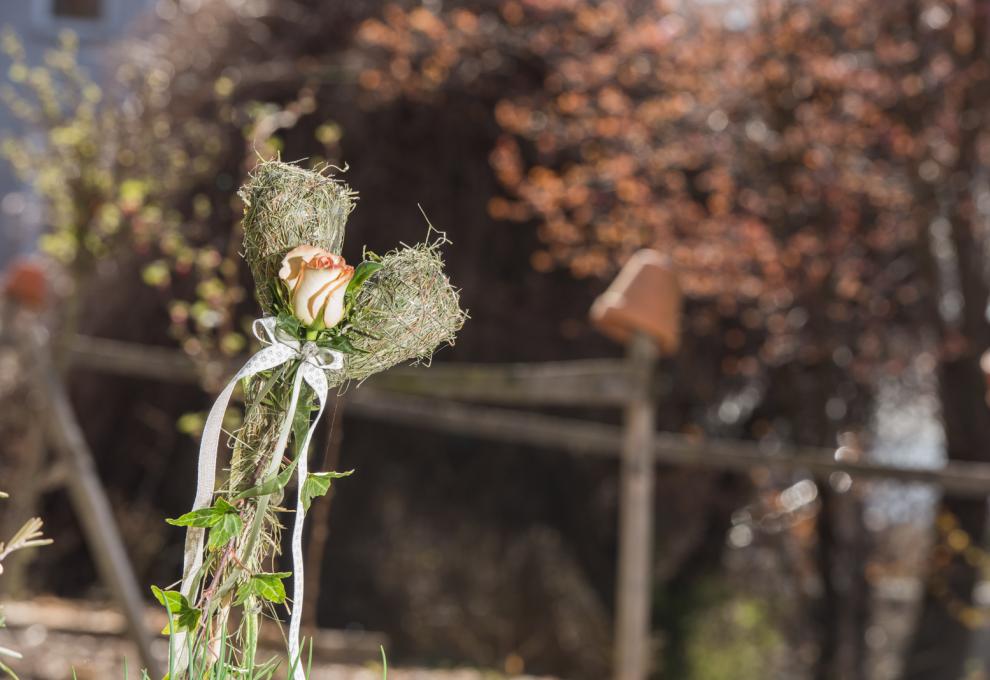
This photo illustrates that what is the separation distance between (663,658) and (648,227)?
198 centimetres

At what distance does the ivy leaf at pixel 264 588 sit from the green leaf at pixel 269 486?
6 cm

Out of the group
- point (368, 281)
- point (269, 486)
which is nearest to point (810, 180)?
point (368, 281)

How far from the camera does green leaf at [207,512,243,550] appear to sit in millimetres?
929

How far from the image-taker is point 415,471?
553 cm

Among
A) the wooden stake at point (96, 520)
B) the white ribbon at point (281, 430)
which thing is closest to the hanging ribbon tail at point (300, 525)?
the white ribbon at point (281, 430)

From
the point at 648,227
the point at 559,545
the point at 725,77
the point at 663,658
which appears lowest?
the point at 663,658

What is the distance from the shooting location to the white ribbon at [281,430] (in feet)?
3.07

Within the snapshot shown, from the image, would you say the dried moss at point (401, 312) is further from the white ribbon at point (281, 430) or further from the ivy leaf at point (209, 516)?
the ivy leaf at point (209, 516)

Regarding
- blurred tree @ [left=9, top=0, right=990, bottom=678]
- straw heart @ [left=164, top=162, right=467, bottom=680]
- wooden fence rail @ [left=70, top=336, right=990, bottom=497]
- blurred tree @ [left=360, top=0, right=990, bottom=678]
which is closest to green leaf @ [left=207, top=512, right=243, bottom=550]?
straw heart @ [left=164, top=162, right=467, bottom=680]

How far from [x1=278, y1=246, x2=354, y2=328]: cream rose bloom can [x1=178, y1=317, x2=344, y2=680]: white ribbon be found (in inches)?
1.3

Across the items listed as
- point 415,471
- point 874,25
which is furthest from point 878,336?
point 415,471

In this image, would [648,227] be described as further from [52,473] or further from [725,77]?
[52,473]

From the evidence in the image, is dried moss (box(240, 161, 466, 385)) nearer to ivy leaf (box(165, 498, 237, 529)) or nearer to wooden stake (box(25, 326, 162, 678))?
ivy leaf (box(165, 498, 237, 529))

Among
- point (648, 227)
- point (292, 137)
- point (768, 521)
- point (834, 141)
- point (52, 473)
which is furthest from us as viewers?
point (292, 137)
